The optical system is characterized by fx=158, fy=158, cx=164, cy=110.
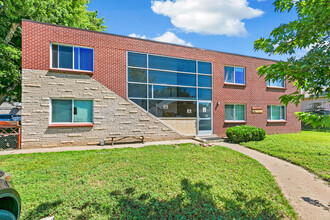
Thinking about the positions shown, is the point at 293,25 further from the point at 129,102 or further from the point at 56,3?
the point at 56,3

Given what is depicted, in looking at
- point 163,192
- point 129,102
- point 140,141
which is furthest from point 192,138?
point 163,192

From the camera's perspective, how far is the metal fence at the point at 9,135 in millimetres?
7474

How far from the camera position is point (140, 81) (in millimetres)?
9875

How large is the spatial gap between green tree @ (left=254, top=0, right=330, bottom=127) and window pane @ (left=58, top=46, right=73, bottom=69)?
9.04m

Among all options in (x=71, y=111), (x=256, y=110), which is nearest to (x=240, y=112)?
(x=256, y=110)

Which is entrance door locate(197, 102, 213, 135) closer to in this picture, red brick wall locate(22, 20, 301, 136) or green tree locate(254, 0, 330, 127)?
red brick wall locate(22, 20, 301, 136)

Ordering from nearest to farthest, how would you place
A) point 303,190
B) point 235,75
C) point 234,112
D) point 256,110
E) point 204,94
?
point 303,190 < point 204,94 < point 234,112 < point 235,75 < point 256,110

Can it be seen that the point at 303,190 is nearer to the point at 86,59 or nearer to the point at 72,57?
the point at 86,59

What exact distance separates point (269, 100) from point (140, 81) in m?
11.2

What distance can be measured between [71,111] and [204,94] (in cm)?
859

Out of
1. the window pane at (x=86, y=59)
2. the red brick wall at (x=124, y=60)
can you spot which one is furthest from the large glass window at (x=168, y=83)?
the window pane at (x=86, y=59)

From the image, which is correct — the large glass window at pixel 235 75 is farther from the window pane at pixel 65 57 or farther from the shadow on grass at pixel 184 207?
the window pane at pixel 65 57

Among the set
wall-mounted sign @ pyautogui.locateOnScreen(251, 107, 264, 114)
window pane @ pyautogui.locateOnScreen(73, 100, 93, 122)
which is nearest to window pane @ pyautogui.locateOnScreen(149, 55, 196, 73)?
window pane @ pyautogui.locateOnScreen(73, 100, 93, 122)

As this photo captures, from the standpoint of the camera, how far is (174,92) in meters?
10.7
